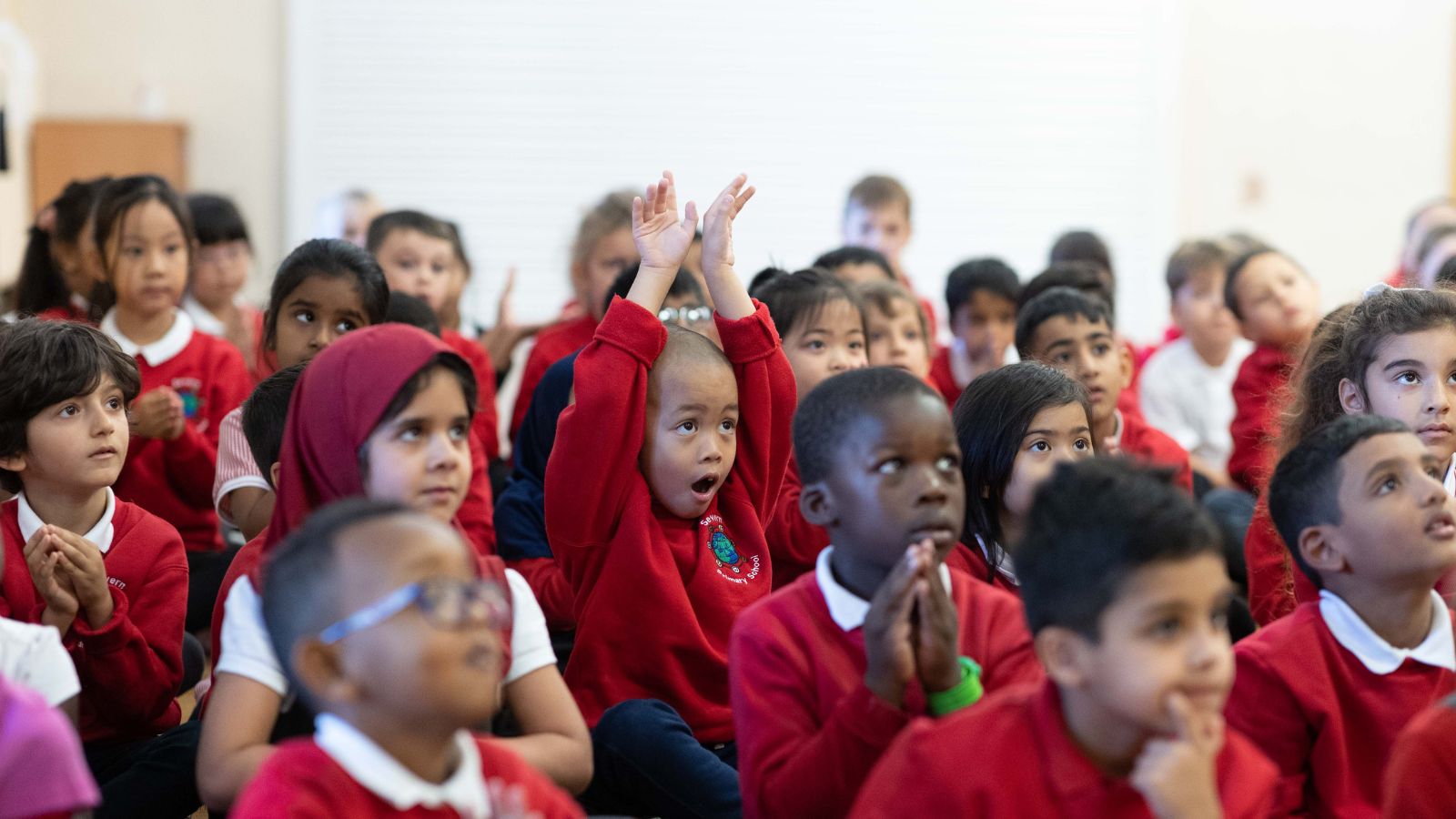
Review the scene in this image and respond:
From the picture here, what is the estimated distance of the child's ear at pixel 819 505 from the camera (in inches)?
62.8

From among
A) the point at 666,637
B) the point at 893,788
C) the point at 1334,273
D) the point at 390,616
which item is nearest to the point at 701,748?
the point at 666,637

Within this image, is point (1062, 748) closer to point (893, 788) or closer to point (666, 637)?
point (893, 788)

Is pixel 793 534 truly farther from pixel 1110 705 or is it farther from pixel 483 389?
pixel 1110 705

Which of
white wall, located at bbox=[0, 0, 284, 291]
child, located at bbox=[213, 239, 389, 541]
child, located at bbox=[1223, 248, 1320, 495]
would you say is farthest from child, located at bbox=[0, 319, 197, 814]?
white wall, located at bbox=[0, 0, 284, 291]

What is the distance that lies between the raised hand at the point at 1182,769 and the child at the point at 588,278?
208 centimetres

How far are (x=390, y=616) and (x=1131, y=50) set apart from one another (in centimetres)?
556

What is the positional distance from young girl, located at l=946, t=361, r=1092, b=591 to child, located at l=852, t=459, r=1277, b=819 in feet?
2.22

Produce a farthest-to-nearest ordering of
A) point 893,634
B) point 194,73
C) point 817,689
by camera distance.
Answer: point 194,73 < point 817,689 < point 893,634

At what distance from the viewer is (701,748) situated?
1.84 meters

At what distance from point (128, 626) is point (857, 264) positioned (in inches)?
78.8

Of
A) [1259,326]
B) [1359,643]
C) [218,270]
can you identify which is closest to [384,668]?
[1359,643]

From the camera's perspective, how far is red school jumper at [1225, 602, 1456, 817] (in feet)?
5.33

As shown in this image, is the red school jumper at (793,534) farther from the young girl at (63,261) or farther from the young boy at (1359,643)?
the young girl at (63,261)

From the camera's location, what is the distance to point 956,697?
143 cm
